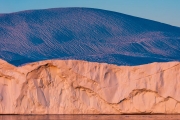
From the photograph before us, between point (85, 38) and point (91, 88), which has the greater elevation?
point (85, 38)

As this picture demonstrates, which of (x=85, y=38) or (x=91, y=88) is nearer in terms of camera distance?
(x=91, y=88)

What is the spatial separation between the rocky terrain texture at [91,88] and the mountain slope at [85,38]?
60 centimetres

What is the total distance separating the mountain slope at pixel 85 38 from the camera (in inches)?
915

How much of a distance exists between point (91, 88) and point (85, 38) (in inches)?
172

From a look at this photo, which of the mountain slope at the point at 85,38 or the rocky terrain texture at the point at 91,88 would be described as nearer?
the rocky terrain texture at the point at 91,88

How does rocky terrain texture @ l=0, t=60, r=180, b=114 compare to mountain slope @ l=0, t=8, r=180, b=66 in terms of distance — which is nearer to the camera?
rocky terrain texture @ l=0, t=60, r=180, b=114

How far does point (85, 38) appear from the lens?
82.1 ft

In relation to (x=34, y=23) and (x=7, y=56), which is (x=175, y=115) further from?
(x=34, y=23)

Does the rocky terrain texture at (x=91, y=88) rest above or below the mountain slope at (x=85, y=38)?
below

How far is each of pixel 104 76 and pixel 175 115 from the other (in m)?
2.78

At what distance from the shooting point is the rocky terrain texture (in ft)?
68.9

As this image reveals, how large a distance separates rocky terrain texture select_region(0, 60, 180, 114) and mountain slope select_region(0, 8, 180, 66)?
60 centimetres

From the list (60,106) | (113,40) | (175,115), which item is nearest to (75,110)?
(60,106)

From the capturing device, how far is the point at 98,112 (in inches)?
833
